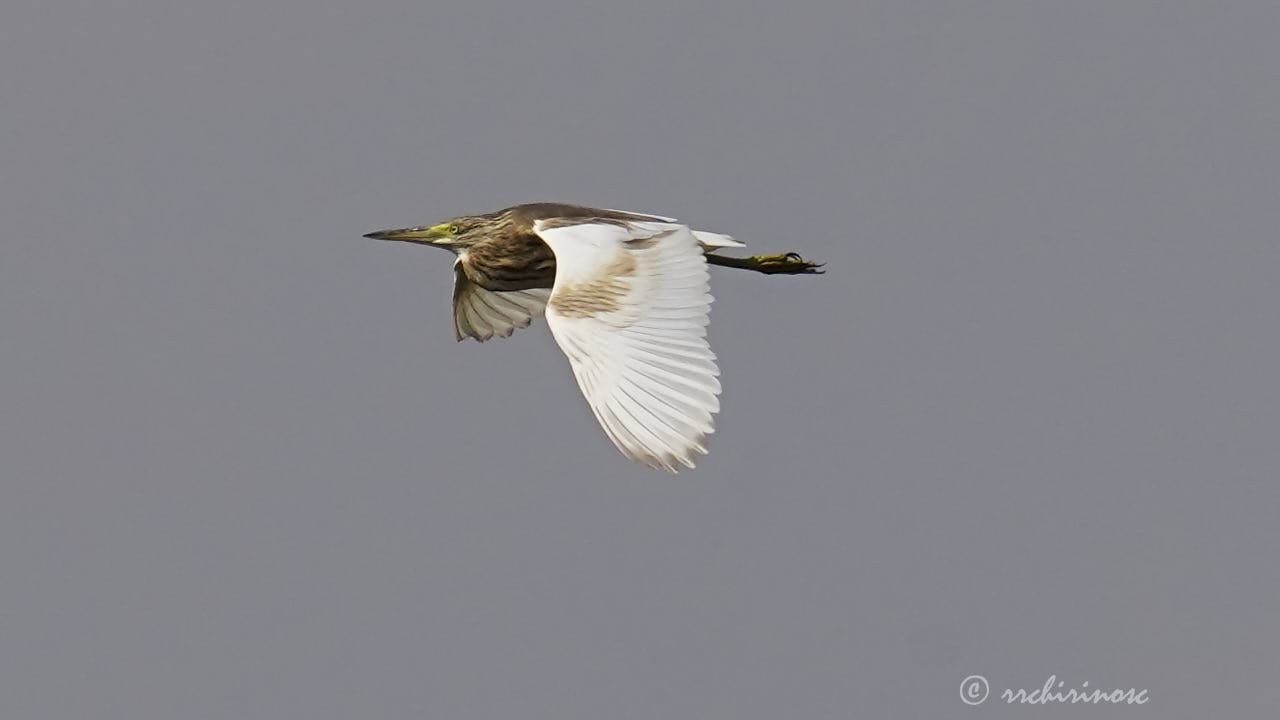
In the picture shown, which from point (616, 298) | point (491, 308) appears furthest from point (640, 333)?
point (491, 308)

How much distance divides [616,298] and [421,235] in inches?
156

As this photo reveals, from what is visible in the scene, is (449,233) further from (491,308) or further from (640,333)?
(640,333)

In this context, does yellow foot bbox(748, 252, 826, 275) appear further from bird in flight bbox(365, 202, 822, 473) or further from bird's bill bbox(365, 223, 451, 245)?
bird's bill bbox(365, 223, 451, 245)

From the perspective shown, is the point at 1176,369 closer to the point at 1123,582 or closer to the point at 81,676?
the point at 1123,582

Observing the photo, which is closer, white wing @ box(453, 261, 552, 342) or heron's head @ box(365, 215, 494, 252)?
heron's head @ box(365, 215, 494, 252)

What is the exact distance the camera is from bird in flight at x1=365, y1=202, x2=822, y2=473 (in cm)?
1348

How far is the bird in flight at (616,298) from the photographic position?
1348 centimetres

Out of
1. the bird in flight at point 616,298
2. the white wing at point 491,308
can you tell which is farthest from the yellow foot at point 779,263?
the white wing at point 491,308

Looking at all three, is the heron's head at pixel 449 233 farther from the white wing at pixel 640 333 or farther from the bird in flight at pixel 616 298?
the white wing at pixel 640 333

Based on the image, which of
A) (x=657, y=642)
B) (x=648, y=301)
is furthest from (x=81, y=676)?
(x=648, y=301)

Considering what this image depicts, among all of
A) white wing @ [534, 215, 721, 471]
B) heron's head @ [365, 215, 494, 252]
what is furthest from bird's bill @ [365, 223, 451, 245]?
white wing @ [534, 215, 721, 471]

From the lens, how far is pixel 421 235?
1822 centimetres

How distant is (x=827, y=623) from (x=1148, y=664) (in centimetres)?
2333

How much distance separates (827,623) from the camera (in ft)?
449
